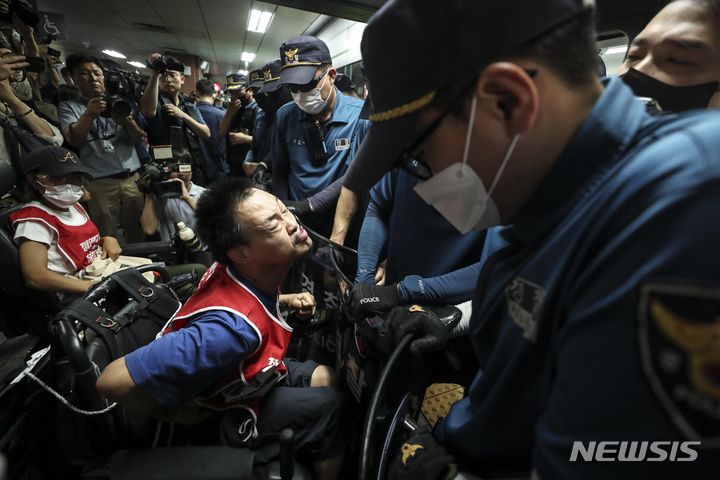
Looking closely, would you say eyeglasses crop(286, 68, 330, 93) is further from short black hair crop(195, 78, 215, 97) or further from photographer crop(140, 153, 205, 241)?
short black hair crop(195, 78, 215, 97)

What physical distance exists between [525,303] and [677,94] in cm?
112

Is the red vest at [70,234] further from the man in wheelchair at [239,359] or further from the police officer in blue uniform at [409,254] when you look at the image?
the police officer in blue uniform at [409,254]

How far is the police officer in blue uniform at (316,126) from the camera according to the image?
2.31 meters

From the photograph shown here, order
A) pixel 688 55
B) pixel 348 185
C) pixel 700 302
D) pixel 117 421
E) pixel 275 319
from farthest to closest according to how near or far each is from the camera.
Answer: pixel 275 319
pixel 117 421
pixel 688 55
pixel 348 185
pixel 700 302

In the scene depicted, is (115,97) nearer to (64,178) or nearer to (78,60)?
(78,60)

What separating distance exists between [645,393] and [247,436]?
126 cm

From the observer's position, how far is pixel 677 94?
1136 mm

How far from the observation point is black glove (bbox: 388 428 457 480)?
0.80 meters

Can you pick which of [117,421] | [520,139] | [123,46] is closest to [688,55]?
[520,139]

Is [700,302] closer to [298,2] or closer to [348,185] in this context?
[348,185]

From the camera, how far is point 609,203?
18.4 inches

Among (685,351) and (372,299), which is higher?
(685,351)

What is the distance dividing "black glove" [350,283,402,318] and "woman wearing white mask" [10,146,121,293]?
180 cm

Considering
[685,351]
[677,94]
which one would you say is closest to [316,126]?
[677,94]
